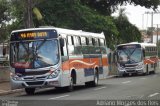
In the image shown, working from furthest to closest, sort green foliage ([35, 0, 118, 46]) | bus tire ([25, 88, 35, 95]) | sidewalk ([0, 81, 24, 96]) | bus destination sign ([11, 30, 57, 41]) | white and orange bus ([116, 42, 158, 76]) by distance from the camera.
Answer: white and orange bus ([116, 42, 158, 76])
green foliage ([35, 0, 118, 46])
sidewalk ([0, 81, 24, 96])
bus tire ([25, 88, 35, 95])
bus destination sign ([11, 30, 57, 41])

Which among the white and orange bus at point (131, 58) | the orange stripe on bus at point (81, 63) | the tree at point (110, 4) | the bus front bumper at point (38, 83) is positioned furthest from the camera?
the tree at point (110, 4)

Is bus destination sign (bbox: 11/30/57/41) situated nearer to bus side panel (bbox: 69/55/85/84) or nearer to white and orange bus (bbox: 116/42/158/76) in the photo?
bus side panel (bbox: 69/55/85/84)

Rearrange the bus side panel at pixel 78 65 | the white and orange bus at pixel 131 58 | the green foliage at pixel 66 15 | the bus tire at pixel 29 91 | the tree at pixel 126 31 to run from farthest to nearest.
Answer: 1. the tree at pixel 126 31
2. the white and orange bus at pixel 131 58
3. the green foliage at pixel 66 15
4. the bus side panel at pixel 78 65
5. the bus tire at pixel 29 91

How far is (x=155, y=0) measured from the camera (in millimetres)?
55969

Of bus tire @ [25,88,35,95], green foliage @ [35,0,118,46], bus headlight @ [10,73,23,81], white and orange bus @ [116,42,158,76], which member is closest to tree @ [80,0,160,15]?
green foliage @ [35,0,118,46]

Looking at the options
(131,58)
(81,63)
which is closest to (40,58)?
(81,63)

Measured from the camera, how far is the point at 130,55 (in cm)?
4519

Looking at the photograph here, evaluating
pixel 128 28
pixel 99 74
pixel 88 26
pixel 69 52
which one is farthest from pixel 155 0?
pixel 69 52

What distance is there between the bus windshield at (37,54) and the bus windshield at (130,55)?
865 inches

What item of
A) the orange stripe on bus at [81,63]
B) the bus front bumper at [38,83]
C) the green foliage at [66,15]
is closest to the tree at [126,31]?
the green foliage at [66,15]

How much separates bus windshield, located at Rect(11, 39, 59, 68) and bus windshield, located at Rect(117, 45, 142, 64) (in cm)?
2197

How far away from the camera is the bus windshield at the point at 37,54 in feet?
78.0

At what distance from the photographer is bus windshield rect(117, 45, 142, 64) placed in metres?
45.2

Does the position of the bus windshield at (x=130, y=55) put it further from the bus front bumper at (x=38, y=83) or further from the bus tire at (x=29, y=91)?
the bus front bumper at (x=38, y=83)
